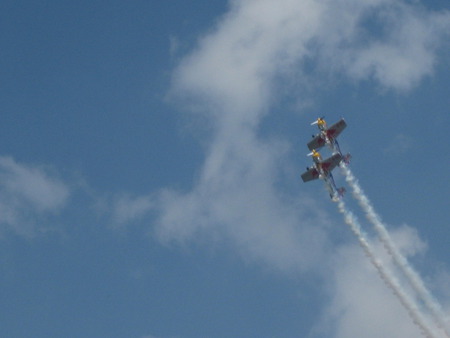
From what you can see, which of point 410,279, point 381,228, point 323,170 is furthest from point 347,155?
point 410,279

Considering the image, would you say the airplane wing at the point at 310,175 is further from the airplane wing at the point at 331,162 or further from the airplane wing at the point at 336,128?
the airplane wing at the point at 336,128

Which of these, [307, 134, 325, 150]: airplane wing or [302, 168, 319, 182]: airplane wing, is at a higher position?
[307, 134, 325, 150]: airplane wing

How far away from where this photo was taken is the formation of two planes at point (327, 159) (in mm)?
154375

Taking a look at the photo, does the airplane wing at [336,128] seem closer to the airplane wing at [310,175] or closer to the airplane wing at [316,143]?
the airplane wing at [316,143]

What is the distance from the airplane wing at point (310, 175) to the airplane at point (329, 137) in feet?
15.4

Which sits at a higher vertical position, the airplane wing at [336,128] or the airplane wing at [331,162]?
the airplane wing at [336,128]

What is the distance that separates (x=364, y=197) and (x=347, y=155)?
8.79m

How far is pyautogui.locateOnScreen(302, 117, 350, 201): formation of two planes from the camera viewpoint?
154 metres

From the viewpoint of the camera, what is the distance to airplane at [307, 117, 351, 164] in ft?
509

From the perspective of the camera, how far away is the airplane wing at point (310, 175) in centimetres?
15488

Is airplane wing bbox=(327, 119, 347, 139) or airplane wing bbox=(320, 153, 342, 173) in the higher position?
airplane wing bbox=(327, 119, 347, 139)

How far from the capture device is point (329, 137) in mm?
155500

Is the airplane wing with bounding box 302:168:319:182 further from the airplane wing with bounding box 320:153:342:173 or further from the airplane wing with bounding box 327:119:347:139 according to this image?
the airplane wing with bounding box 327:119:347:139

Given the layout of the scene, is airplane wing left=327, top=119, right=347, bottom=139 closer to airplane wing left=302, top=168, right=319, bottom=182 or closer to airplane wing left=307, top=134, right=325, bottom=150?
airplane wing left=307, top=134, right=325, bottom=150
